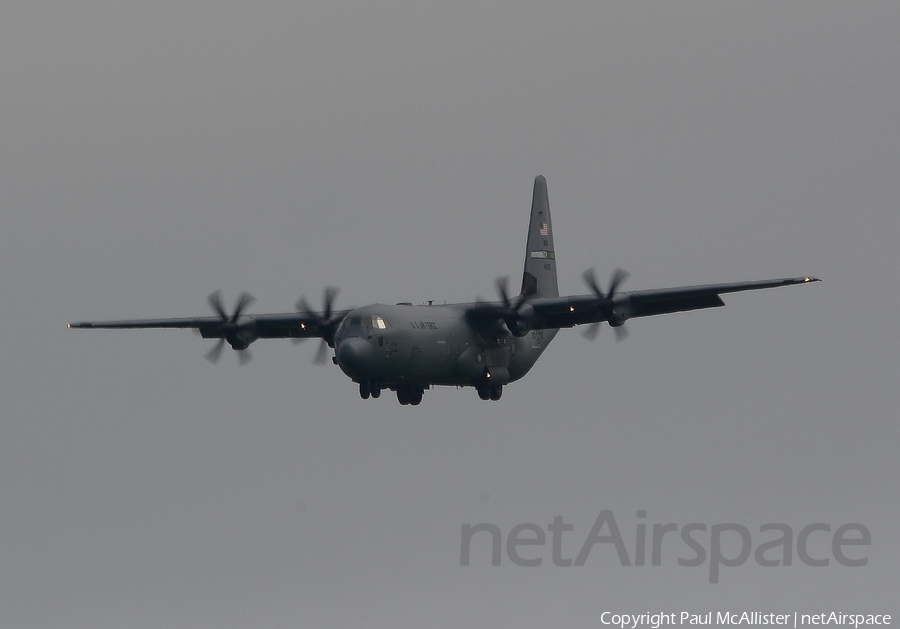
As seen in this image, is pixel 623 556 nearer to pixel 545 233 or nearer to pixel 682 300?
pixel 682 300

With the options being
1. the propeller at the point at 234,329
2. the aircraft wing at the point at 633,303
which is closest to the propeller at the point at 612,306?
the aircraft wing at the point at 633,303

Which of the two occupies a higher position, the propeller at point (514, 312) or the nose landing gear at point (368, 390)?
the propeller at point (514, 312)

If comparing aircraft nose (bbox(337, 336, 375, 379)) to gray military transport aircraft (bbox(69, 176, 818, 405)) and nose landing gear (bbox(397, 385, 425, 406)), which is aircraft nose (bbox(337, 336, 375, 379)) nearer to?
gray military transport aircraft (bbox(69, 176, 818, 405))

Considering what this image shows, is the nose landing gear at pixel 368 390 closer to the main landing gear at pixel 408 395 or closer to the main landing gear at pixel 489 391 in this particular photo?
the main landing gear at pixel 408 395

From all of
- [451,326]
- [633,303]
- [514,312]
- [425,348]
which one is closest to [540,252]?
[514,312]

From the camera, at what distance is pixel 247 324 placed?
58562mm

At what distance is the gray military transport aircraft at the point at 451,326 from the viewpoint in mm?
52719

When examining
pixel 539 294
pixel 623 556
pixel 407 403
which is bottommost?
pixel 623 556

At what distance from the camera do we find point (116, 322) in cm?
5938

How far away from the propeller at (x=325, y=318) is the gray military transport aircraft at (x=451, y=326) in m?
0.04

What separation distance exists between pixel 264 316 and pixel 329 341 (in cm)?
270

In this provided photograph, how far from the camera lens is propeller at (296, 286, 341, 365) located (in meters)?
58.3

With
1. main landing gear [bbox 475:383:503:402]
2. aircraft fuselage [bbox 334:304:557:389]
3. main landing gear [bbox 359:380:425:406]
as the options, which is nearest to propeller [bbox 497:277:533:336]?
aircraft fuselage [bbox 334:304:557:389]

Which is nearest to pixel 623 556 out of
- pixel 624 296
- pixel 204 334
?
pixel 624 296
